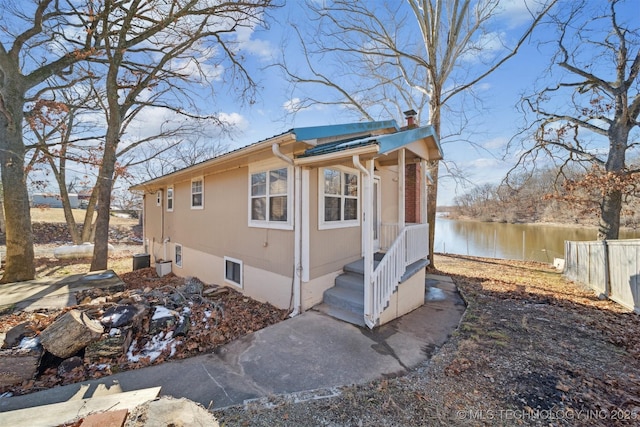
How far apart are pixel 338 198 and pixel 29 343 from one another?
5.22 meters

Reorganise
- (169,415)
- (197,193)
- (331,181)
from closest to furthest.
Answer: (169,415), (331,181), (197,193)

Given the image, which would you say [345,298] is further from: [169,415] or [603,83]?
[603,83]

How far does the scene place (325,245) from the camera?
532 centimetres

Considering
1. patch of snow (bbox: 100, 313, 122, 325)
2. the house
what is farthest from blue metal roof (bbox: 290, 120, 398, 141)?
patch of snow (bbox: 100, 313, 122, 325)

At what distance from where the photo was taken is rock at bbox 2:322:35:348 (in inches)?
137

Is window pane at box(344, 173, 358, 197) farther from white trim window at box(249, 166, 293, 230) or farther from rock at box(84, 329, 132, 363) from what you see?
rock at box(84, 329, 132, 363)

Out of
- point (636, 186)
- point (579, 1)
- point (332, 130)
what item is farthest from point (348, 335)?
point (579, 1)

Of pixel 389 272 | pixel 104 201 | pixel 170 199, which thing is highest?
pixel 170 199

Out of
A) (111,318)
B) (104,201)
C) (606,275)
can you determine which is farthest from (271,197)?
(606,275)

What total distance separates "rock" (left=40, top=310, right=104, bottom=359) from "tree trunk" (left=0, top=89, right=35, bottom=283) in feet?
20.9

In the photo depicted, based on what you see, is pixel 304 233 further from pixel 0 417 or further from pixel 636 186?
pixel 636 186

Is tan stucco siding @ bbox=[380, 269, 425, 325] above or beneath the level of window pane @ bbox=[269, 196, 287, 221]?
beneath

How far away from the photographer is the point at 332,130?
495 cm

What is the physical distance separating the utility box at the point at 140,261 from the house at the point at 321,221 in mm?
5283
